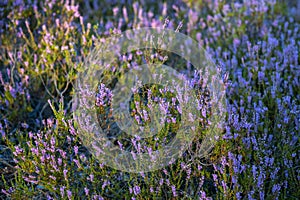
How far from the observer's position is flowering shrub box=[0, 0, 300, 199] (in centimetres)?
258

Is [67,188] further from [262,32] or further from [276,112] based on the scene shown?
[262,32]

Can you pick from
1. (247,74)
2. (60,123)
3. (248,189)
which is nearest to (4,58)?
(60,123)

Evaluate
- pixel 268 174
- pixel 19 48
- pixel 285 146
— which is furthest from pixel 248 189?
pixel 19 48

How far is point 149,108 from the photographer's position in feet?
9.09

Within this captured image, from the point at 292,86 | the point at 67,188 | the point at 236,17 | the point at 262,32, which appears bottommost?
the point at 67,188

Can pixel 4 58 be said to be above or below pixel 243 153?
above

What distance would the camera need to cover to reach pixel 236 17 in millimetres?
4410

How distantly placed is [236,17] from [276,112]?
1645 millimetres

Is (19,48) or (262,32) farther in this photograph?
(262,32)

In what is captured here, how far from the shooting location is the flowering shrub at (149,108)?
Result: 258 centimetres

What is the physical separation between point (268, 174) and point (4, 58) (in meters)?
2.39

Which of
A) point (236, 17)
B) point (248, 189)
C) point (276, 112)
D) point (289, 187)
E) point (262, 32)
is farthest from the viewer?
point (236, 17)

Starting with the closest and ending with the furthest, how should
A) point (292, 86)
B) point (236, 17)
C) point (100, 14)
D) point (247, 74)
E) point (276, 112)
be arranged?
point (276, 112) < point (292, 86) < point (247, 74) < point (236, 17) < point (100, 14)

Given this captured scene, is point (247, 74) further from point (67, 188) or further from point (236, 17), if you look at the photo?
point (67, 188)
